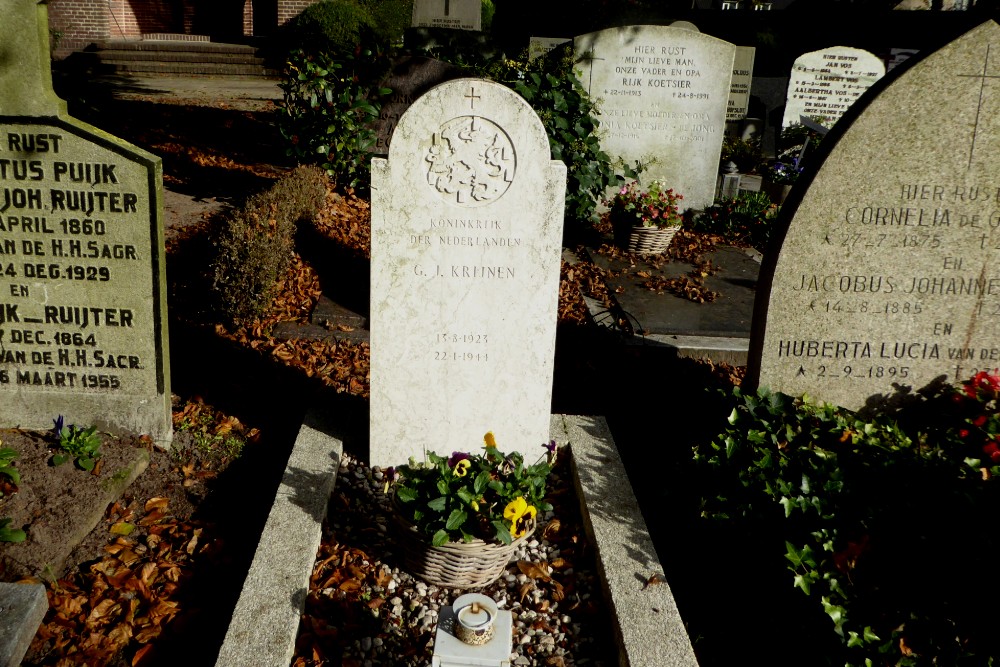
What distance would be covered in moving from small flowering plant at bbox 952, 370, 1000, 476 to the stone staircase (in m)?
18.8

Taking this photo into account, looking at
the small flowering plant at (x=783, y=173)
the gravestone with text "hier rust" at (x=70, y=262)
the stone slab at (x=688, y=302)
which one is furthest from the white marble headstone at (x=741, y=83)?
the gravestone with text "hier rust" at (x=70, y=262)

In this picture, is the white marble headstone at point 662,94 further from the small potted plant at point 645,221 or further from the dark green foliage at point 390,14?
the dark green foliage at point 390,14

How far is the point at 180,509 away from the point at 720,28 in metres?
22.4

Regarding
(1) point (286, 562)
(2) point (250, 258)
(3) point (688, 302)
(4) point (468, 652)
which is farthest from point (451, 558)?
(3) point (688, 302)

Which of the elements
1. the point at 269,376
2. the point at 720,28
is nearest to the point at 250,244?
the point at 269,376

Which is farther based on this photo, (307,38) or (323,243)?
(307,38)

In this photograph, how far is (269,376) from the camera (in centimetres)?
572

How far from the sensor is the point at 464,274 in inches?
160

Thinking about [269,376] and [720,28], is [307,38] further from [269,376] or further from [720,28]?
[269,376]

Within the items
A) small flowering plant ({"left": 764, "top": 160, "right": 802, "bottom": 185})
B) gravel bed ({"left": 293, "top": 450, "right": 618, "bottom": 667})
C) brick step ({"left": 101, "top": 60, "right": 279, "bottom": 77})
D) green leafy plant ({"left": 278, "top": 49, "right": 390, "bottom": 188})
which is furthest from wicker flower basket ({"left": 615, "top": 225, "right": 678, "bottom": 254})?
brick step ({"left": 101, "top": 60, "right": 279, "bottom": 77})

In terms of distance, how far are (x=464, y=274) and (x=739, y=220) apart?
6.47 metres

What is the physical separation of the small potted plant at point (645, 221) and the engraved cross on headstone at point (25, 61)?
5.68m

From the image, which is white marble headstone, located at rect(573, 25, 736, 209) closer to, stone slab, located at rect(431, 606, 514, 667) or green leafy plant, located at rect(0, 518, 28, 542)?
green leafy plant, located at rect(0, 518, 28, 542)

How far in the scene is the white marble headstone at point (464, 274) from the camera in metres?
3.79
